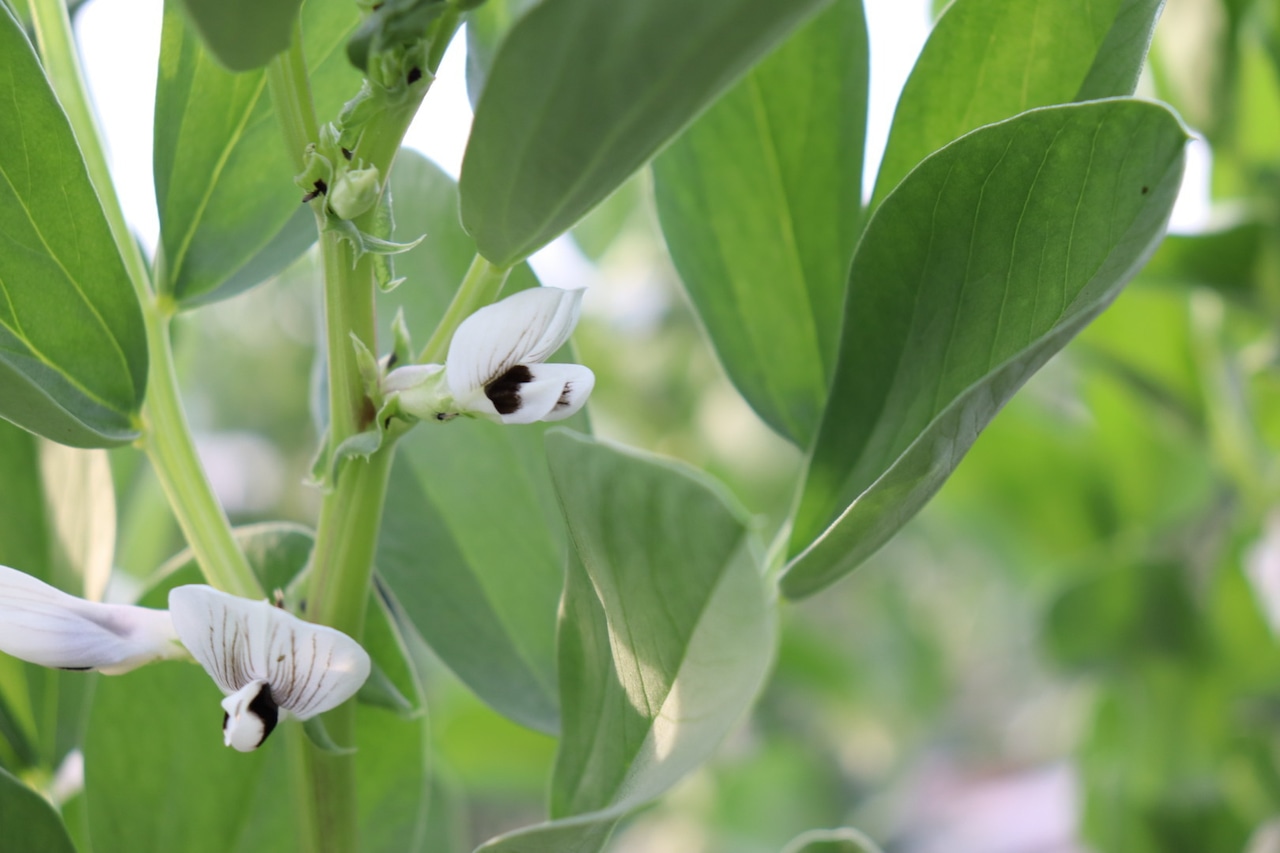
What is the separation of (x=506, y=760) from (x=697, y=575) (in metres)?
0.57

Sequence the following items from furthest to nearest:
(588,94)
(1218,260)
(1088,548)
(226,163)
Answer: (1088,548) < (1218,260) < (226,163) < (588,94)

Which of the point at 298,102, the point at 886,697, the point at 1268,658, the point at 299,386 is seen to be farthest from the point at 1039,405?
the point at 299,386

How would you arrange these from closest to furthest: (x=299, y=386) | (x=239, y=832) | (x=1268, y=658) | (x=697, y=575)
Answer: (x=697, y=575), (x=239, y=832), (x=1268, y=658), (x=299, y=386)

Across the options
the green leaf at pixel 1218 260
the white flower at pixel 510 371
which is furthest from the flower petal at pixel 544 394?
the green leaf at pixel 1218 260

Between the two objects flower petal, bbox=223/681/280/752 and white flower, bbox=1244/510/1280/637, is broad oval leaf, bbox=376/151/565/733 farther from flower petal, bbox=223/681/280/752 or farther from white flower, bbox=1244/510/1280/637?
white flower, bbox=1244/510/1280/637

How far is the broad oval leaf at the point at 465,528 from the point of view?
337 mm

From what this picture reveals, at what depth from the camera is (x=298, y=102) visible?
0.24 m

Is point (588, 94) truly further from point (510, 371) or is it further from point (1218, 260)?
point (1218, 260)

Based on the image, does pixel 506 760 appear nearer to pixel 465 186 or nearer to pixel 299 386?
pixel 465 186

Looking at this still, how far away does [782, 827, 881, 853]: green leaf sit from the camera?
12.0 inches

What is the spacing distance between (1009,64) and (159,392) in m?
0.24

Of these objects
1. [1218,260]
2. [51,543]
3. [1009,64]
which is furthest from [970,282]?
[1218,260]

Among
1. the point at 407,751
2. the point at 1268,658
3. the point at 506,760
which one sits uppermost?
the point at 1268,658

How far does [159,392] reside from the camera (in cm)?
29
